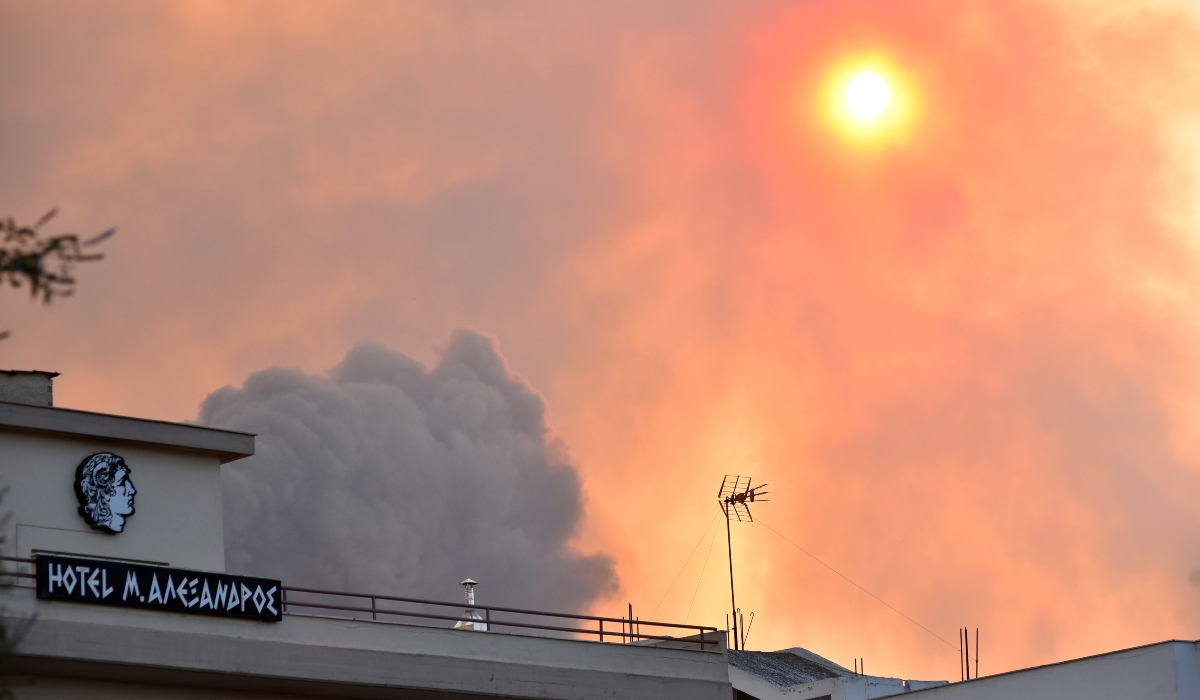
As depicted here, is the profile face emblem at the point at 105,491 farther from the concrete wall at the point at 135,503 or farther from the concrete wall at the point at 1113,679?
the concrete wall at the point at 1113,679

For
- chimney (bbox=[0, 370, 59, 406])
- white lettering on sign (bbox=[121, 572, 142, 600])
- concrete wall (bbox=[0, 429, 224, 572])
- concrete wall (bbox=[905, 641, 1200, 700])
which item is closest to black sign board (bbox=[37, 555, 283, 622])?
white lettering on sign (bbox=[121, 572, 142, 600])

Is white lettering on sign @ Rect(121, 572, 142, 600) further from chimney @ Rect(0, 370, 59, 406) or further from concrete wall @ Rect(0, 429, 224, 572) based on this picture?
chimney @ Rect(0, 370, 59, 406)

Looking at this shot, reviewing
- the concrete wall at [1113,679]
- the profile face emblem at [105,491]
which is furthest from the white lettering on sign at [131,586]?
the concrete wall at [1113,679]

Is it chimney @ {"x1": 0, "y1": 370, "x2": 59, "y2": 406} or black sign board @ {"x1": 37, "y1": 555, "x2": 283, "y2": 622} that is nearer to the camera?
black sign board @ {"x1": 37, "y1": 555, "x2": 283, "y2": 622}

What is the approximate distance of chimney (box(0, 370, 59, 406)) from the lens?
32875 mm

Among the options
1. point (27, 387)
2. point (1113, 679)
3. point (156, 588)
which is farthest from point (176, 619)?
point (1113, 679)

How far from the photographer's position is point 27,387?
33156 mm

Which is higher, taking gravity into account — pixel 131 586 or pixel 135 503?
pixel 135 503

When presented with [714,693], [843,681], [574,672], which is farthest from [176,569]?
[843,681]

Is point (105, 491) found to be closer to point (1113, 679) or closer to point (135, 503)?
point (135, 503)

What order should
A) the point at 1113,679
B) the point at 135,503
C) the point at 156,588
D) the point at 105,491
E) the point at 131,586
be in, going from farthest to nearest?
the point at 1113,679
the point at 135,503
the point at 105,491
the point at 156,588
the point at 131,586

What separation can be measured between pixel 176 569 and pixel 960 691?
21598 mm

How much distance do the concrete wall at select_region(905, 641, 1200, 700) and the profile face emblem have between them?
69.2ft

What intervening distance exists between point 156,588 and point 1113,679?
2127cm
